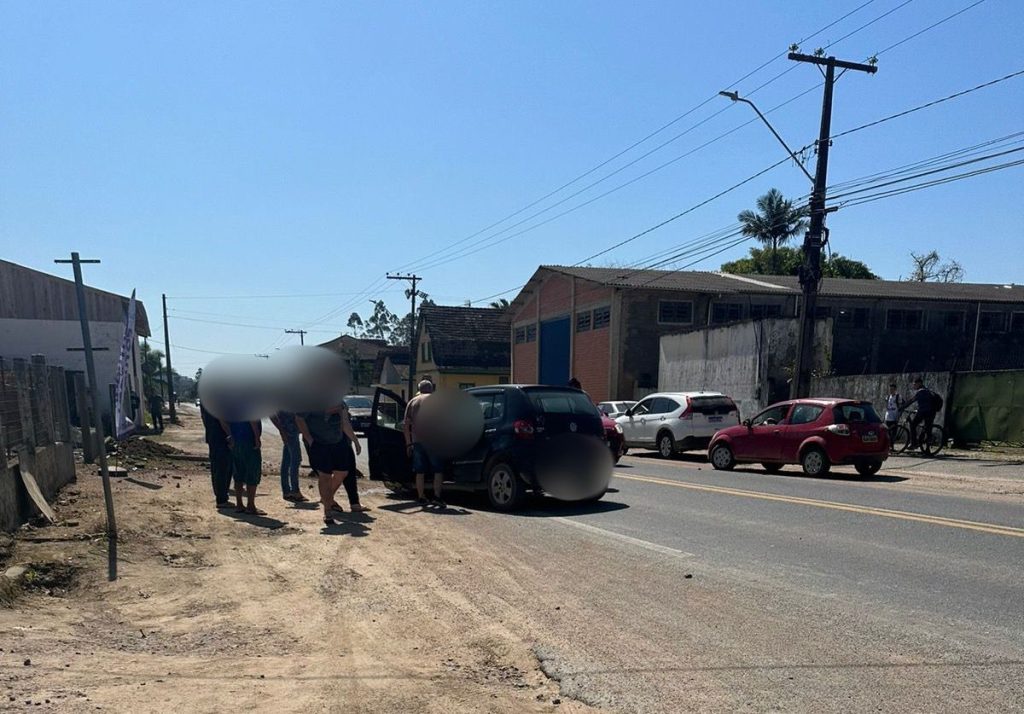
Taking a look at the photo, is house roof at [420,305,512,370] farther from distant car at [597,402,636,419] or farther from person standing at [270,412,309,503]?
person standing at [270,412,309,503]

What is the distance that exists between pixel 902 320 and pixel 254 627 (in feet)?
123

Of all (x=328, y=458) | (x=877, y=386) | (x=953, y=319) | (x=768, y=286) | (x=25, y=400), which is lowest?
(x=877, y=386)

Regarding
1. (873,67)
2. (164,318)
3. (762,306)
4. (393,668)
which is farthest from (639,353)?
(164,318)

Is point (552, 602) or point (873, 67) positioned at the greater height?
point (873, 67)

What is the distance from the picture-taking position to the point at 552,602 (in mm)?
5742

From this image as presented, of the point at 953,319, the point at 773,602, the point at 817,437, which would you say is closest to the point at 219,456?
the point at 773,602

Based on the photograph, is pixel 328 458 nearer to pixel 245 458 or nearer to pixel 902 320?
pixel 245 458

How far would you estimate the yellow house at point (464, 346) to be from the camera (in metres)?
55.5

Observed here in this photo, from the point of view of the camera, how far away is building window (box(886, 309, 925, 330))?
3656 centimetres

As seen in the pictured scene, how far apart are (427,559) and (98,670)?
3322 millimetres

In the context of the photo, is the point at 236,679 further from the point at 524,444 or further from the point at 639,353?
the point at 639,353

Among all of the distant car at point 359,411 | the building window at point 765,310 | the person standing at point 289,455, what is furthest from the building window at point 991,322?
the person standing at point 289,455

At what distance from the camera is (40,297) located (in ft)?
118

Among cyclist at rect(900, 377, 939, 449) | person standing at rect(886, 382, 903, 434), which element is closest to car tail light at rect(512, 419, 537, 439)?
cyclist at rect(900, 377, 939, 449)
